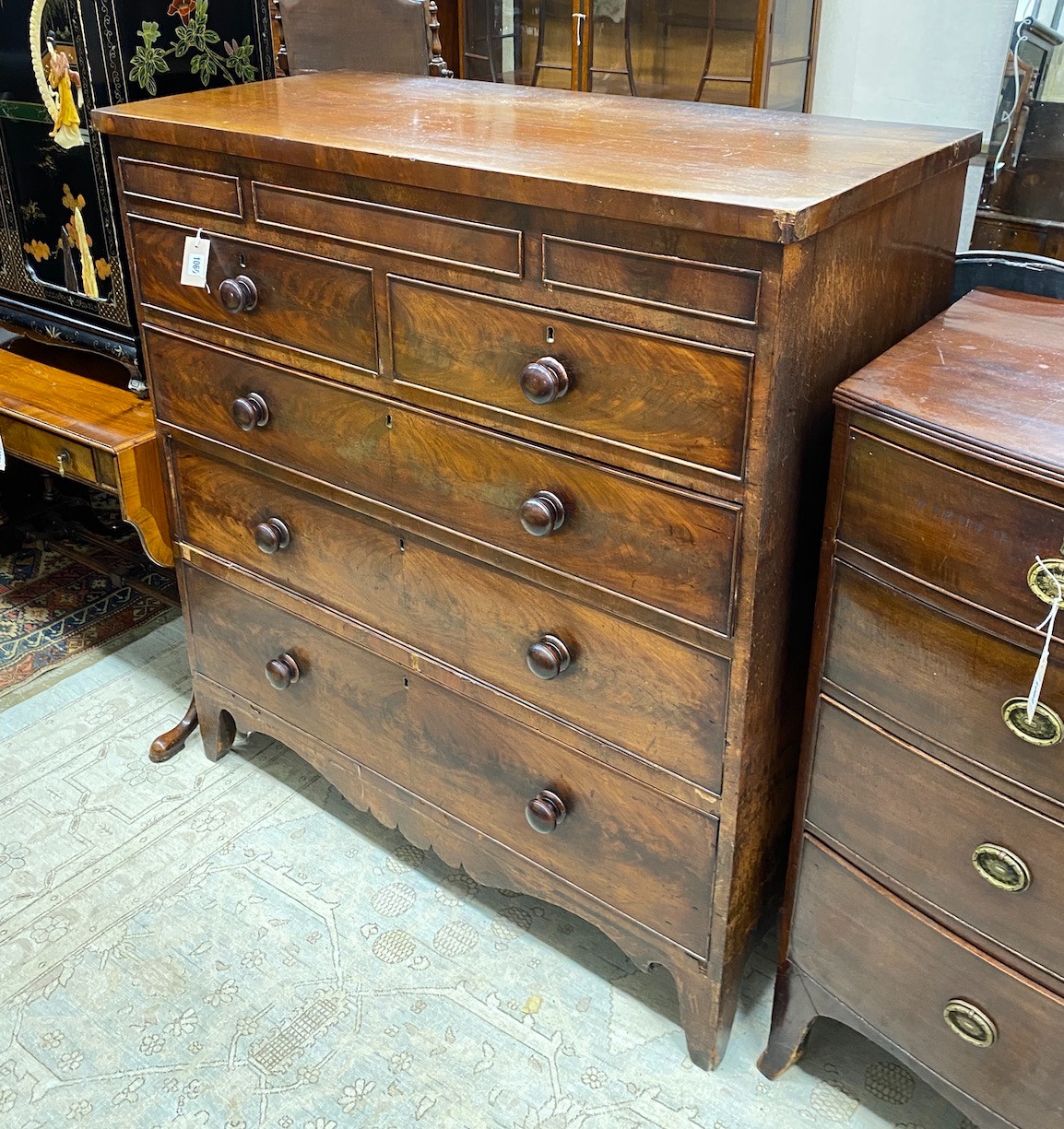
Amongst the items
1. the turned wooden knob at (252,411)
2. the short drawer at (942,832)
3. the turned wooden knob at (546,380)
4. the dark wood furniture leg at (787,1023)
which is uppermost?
the turned wooden knob at (546,380)

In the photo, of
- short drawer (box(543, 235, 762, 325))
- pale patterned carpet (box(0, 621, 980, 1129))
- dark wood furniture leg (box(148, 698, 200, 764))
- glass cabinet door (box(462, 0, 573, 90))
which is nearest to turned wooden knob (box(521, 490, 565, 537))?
short drawer (box(543, 235, 762, 325))

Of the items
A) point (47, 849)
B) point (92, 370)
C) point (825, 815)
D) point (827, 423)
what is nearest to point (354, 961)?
point (47, 849)

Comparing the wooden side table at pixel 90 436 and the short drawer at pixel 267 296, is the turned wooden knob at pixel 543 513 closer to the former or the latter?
the short drawer at pixel 267 296

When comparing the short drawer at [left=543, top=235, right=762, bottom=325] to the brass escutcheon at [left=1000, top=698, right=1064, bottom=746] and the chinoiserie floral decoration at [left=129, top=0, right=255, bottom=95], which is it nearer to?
the brass escutcheon at [left=1000, top=698, right=1064, bottom=746]

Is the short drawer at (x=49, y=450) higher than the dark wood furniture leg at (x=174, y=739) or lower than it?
higher

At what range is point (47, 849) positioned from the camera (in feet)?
6.60

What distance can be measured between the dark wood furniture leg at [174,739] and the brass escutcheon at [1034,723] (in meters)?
1.59

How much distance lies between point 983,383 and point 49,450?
70.5 inches

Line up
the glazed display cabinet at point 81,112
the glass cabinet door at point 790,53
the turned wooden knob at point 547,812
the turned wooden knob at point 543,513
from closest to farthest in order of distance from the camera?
the turned wooden knob at point 543,513 < the turned wooden knob at point 547,812 < the glazed display cabinet at point 81,112 < the glass cabinet door at point 790,53

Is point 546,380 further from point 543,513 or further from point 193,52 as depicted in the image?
point 193,52

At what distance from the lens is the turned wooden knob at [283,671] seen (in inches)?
74.2

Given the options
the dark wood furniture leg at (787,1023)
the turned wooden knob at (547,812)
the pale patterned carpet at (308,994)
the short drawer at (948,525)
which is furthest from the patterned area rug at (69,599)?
the short drawer at (948,525)

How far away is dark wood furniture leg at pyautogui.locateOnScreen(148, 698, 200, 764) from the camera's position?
2223 mm

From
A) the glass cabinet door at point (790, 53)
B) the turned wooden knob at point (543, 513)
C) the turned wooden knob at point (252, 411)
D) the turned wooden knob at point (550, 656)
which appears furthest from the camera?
the glass cabinet door at point (790, 53)
